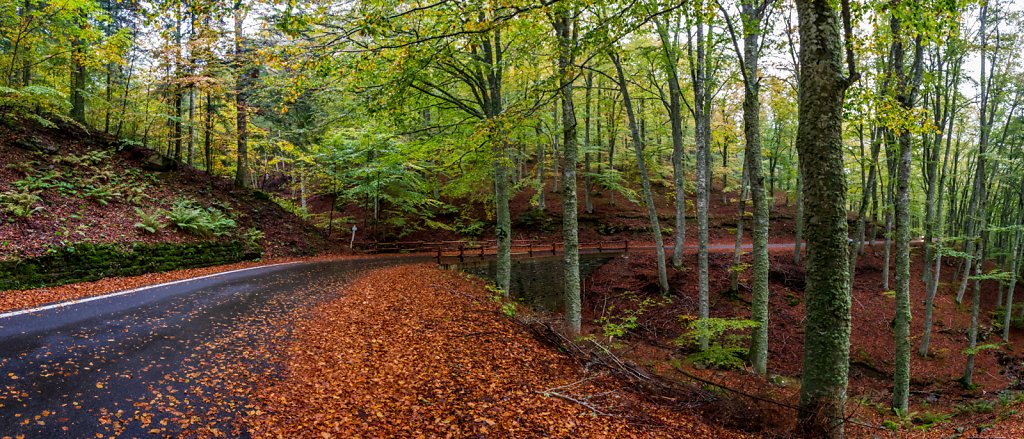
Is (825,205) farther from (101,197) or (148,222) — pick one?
(101,197)

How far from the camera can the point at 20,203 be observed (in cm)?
947

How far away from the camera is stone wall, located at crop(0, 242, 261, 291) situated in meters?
8.16

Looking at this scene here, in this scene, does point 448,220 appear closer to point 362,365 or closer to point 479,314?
point 479,314

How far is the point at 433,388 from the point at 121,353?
3.53 metres

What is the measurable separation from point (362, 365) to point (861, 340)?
14645 millimetres

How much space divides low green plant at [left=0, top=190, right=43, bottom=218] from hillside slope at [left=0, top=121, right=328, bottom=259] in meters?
0.02

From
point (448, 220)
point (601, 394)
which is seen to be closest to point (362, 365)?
point (601, 394)

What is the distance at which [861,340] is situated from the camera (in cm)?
1305

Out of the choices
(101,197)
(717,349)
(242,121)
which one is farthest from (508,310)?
(242,121)

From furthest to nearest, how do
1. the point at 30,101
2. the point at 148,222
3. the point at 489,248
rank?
the point at 489,248
the point at 30,101
the point at 148,222

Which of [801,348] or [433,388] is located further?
[801,348]

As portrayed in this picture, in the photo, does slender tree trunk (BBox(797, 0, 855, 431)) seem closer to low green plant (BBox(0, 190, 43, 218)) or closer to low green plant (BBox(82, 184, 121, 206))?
low green plant (BBox(0, 190, 43, 218))

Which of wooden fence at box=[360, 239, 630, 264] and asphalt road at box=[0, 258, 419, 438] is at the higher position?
asphalt road at box=[0, 258, 419, 438]

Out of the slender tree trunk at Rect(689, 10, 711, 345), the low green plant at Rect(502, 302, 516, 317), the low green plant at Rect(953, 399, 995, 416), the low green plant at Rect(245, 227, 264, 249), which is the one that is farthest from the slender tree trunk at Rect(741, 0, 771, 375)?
the low green plant at Rect(245, 227, 264, 249)
